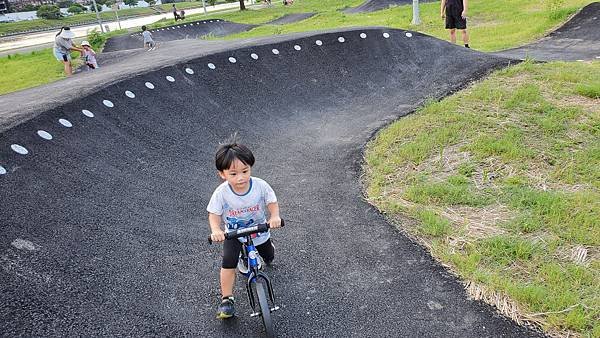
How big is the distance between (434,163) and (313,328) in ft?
9.72

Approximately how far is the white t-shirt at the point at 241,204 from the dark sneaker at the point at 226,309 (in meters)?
0.50

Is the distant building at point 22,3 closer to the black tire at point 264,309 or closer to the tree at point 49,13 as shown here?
the tree at point 49,13

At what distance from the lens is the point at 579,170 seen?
479 cm

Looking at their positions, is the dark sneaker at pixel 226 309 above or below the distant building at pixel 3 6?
below

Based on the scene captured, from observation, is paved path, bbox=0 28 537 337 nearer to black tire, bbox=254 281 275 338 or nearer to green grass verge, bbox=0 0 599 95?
black tire, bbox=254 281 275 338

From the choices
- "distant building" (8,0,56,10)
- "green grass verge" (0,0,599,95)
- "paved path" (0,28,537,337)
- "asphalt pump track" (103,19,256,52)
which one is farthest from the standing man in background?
"distant building" (8,0,56,10)

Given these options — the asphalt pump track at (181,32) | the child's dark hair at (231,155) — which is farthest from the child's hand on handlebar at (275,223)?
the asphalt pump track at (181,32)

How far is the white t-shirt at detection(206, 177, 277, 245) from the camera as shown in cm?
→ 294

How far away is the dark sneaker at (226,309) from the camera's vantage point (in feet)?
10.1

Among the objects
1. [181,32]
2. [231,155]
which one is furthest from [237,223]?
[181,32]

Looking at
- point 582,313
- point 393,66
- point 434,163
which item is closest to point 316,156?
point 434,163

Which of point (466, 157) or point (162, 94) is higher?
point (162, 94)

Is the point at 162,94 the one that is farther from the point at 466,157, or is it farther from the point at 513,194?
the point at 513,194

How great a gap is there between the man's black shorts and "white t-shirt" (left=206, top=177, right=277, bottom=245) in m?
9.30
